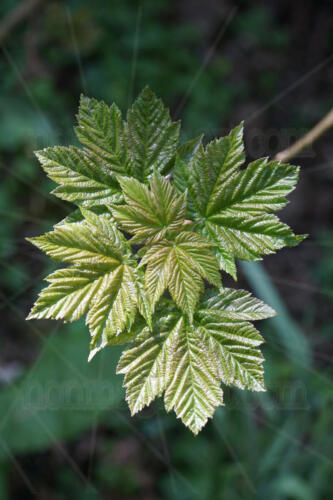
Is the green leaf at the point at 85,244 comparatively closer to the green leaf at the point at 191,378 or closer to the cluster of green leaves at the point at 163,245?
the cluster of green leaves at the point at 163,245

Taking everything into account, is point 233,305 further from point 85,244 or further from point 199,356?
point 85,244

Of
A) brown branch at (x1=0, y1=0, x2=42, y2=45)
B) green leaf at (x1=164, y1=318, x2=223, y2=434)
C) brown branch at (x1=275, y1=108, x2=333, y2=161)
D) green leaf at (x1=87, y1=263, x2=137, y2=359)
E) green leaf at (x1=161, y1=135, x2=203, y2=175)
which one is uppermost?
brown branch at (x1=0, y1=0, x2=42, y2=45)

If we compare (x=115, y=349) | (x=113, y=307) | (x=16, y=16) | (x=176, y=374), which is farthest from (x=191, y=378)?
(x=16, y=16)

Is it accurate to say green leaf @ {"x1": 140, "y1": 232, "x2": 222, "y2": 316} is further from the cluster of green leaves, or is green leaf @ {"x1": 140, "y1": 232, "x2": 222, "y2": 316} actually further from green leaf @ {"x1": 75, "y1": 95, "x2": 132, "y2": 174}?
green leaf @ {"x1": 75, "y1": 95, "x2": 132, "y2": 174}

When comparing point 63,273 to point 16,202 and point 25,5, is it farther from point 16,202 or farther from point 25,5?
point 25,5

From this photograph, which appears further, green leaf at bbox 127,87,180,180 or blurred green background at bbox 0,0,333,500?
blurred green background at bbox 0,0,333,500

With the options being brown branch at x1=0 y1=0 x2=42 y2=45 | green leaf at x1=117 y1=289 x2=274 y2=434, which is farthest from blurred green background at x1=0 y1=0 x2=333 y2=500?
green leaf at x1=117 y1=289 x2=274 y2=434

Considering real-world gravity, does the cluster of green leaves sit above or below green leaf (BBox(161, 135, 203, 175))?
below

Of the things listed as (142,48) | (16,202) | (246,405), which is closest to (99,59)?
(142,48)

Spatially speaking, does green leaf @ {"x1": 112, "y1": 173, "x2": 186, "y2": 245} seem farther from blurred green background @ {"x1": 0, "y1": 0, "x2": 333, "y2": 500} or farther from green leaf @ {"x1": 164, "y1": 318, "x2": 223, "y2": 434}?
blurred green background @ {"x1": 0, "y1": 0, "x2": 333, "y2": 500}
